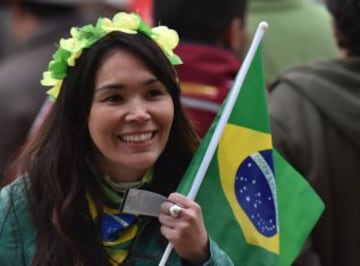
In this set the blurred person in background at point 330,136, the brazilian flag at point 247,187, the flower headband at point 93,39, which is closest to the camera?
the flower headband at point 93,39

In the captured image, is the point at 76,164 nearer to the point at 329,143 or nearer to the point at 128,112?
the point at 128,112

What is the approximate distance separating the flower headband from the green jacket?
340 millimetres

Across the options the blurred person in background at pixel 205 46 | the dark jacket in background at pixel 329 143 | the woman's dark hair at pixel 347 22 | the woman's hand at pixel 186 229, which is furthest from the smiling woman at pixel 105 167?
the blurred person in background at pixel 205 46

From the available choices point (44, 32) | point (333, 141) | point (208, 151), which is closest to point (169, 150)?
point (208, 151)

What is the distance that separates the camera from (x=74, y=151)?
4.00m

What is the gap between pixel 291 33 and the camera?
6.35 m

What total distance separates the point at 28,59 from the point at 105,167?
2.06 meters

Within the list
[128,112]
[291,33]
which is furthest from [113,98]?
[291,33]

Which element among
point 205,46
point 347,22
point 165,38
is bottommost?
point 205,46

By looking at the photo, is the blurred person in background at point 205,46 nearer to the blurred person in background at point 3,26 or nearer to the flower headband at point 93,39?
the flower headband at point 93,39

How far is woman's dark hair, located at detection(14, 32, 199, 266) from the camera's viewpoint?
12.7ft

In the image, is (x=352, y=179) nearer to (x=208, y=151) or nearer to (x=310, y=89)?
(x=310, y=89)

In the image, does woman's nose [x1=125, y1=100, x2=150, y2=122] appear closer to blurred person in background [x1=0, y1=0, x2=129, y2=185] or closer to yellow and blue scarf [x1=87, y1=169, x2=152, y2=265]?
yellow and blue scarf [x1=87, y1=169, x2=152, y2=265]

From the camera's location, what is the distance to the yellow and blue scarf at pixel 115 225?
390 centimetres
